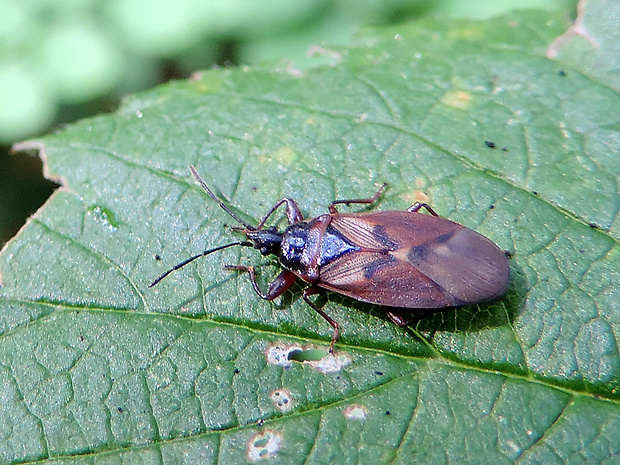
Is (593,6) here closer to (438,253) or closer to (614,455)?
(438,253)

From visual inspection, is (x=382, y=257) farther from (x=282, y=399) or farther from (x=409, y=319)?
(x=282, y=399)

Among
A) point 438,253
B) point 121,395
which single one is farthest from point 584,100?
point 121,395

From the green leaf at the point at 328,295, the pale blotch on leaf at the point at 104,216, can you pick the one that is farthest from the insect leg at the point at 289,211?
the pale blotch on leaf at the point at 104,216

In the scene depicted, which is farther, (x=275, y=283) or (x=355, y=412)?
(x=275, y=283)

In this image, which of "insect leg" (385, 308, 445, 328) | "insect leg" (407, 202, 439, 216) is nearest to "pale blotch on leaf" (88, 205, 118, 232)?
"insect leg" (385, 308, 445, 328)

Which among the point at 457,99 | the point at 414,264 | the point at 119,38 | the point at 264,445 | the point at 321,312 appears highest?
the point at 119,38

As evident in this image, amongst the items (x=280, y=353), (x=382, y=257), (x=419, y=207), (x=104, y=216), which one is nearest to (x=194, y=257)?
(x=104, y=216)
